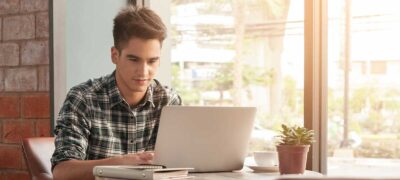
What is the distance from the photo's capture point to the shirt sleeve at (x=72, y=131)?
2088mm

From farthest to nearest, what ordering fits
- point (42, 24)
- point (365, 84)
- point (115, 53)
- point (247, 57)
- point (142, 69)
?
point (42, 24) < point (247, 57) < point (365, 84) < point (115, 53) < point (142, 69)

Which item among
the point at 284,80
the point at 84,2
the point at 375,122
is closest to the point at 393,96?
the point at 375,122

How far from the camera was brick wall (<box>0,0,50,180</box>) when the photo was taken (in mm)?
2986

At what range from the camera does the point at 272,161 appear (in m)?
2.09

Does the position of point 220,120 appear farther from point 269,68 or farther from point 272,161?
point 269,68

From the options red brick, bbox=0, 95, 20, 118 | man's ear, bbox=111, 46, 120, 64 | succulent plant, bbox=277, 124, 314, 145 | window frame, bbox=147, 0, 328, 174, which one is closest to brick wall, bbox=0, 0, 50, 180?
red brick, bbox=0, 95, 20, 118

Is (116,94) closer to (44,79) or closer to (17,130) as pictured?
(44,79)

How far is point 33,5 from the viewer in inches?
118

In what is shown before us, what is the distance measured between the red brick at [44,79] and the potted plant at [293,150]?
138 centimetres

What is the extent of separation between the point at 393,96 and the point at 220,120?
907 millimetres

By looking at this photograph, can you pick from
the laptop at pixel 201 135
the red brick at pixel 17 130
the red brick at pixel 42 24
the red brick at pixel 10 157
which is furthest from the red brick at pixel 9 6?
the laptop at pixel 201 135

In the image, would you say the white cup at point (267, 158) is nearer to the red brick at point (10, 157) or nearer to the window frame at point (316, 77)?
the window frame at point (316, 77)

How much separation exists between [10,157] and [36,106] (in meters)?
0.29

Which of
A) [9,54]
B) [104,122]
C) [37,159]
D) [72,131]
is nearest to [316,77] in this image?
[104,122]
